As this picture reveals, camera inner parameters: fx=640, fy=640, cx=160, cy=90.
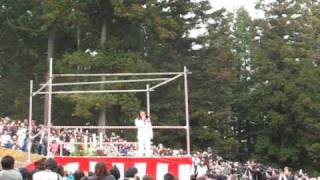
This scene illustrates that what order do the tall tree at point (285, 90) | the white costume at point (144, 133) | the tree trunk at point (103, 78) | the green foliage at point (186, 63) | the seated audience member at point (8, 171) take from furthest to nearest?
the tall tree at point (285, 90) → the green foliage at point (186, 63) → the tree trunk at point (103, 78) → the white costume at point (144, 133) → the seated audience member at point (8, 171)

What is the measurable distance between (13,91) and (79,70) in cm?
615

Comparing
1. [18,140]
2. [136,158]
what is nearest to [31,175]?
[136,158]

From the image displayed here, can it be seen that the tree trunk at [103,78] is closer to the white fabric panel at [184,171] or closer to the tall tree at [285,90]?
the tall tree at [285,90]

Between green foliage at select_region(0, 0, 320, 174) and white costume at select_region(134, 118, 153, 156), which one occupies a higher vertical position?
green foliage at select_region(0, 0, 320, 174)

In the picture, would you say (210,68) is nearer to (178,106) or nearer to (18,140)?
(178,106)

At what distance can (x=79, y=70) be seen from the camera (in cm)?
3475

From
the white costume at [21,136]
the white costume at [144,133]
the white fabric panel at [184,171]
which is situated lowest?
the white fabric panel at [184,171]

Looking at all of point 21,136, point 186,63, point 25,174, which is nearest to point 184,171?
point 25,174

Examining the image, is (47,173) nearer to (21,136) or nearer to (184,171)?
(184,171)

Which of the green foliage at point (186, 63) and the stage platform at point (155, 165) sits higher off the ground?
the green foliage at point (186, 63)

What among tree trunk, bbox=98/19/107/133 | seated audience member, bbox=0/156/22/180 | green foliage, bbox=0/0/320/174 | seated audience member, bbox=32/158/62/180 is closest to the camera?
seated audience member, bbox=0/156/22/180

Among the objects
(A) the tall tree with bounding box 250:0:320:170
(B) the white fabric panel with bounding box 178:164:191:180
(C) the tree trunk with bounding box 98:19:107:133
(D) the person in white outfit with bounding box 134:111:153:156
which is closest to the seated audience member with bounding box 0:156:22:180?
(B) the white fabric panel with bounding box 178:164:191:180

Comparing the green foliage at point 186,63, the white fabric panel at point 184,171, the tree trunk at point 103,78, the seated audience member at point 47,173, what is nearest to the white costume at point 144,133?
the white fabric panel at point 184,171

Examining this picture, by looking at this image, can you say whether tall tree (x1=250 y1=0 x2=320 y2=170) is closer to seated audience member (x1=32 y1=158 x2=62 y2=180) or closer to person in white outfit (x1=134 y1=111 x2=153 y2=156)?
person in white outfit (x1=134 y1=111 x2=153 y2=156)
